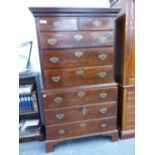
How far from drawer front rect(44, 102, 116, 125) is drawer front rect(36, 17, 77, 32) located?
32.9 inches

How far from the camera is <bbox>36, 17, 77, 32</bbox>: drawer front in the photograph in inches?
52.3

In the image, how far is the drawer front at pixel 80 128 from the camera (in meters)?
1.58

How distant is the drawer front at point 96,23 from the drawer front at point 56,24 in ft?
0.26

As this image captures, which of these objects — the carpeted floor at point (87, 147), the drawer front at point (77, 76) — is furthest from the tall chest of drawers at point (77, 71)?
the carpeted floor at point (87, 147)

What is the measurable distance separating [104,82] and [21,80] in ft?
3.17

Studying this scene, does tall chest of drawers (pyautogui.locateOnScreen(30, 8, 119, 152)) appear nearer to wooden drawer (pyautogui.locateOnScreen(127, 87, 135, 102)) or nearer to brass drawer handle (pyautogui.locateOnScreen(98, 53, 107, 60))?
brass drawer handle (pyautogui.locateOnScreen(98, 53, 107, 60))

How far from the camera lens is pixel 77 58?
1.46m

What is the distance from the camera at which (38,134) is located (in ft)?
5.99

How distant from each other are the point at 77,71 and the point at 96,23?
1.71 ft

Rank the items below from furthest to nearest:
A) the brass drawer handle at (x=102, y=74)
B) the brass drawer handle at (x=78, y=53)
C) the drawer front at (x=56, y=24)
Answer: the brass drawer handle at (x=102, y=74) → the brass drawer handle at (x=78, y=53) → the drawer front at (x=56, y=24)

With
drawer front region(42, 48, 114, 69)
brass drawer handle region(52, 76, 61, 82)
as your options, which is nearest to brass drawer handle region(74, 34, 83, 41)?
drawer front region(42, 48, 114, 69)

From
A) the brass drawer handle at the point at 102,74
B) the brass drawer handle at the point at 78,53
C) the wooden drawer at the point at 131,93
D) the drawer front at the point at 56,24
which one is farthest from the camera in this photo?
the wooden drawer at the point at 131,93

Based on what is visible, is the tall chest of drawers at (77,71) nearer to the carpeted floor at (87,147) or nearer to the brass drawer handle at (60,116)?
the brass drawer handle at (60,116)
